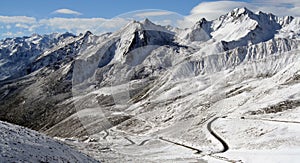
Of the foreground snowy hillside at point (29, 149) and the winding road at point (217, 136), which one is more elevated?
the foreground snowy hillside at point (29, 149)

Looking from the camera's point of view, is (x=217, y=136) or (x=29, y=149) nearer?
(x=29, y=149)

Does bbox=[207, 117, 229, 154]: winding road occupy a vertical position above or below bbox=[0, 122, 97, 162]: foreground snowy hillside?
below

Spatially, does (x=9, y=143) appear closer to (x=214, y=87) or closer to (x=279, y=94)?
(x=279, y=94)

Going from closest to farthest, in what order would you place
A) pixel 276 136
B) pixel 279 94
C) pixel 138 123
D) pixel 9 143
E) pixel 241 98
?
pixel 9 143
pixel 276 136
pixel 279 94
pixel 241 98
pixel 138 123

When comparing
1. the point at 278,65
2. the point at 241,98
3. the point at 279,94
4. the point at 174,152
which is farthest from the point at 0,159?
the point at 278,65

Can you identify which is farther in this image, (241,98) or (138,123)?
(138,123)

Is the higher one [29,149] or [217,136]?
[29,149]

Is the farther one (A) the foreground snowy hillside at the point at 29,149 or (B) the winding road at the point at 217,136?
(B) the winding road at the point at 217,136

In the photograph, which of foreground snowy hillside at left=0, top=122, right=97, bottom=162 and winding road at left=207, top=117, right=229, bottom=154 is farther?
winding road at left=207, top=117, right=229, bottom=154
